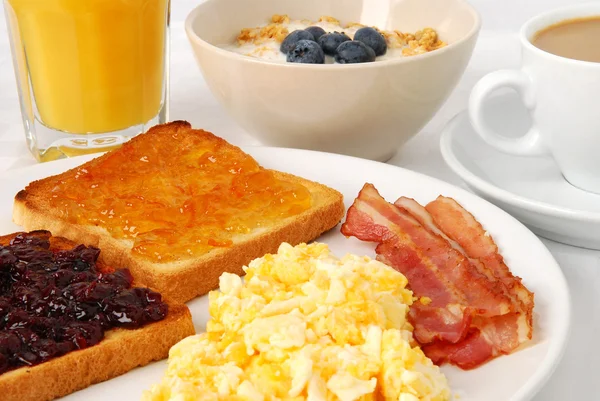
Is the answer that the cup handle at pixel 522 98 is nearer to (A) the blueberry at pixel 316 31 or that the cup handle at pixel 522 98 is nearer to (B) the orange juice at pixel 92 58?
(A) the blueberry at pixel 316 31

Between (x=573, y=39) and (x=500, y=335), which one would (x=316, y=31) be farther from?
(x=500, y=335)

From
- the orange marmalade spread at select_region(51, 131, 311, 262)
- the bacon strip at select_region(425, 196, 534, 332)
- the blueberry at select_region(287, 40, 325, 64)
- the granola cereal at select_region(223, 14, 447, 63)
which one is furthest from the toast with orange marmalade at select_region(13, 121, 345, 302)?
the granola cereal at select_region(223, 14, 447, 63)

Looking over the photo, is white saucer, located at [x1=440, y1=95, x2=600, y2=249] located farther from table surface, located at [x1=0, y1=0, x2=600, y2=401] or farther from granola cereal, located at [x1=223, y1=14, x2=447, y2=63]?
granola cereal, located at [x1=223, y1=14, x2=447, y2=63]

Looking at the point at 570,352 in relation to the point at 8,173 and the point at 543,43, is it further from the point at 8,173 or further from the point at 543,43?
the point at 8,173

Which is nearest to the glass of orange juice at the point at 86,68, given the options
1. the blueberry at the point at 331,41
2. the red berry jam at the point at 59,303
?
the blueberry at the point at 331,41

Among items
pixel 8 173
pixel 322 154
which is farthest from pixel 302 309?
pixel 8 173

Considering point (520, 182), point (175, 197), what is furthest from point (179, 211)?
point (520, 182)
